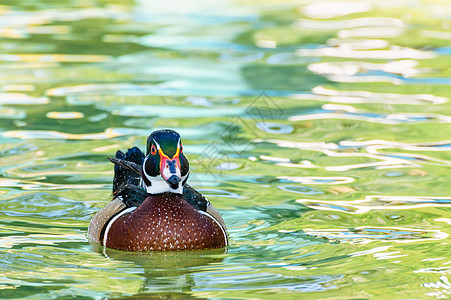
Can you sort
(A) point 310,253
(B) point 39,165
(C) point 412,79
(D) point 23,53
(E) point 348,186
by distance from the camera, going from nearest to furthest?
(A) point 310,253, (E) point 348,186, (B) point 39,165, (C) point 412,79, (D) point 23,53

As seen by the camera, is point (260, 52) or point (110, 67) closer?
point (110, 67)

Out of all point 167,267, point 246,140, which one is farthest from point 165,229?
point 246,140

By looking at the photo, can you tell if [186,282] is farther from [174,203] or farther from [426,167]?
[426,167]

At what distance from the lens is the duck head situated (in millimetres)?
7227

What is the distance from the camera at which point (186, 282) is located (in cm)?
679

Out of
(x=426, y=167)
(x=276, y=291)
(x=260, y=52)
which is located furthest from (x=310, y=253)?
(x=260, y=52)

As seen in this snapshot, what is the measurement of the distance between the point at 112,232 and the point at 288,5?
15.3 metres

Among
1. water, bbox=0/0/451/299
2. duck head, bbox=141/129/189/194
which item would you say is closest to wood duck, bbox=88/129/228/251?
duck head, bbox=141/129/189/194

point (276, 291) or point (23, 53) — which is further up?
point (23, 53)

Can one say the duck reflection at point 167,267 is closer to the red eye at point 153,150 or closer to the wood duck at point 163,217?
the wood duck at point 163,217

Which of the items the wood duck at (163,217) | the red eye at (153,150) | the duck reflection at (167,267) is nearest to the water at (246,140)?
the duck reflection at (167,267)

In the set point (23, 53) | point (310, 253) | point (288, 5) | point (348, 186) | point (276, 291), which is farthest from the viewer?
point (288, 5)

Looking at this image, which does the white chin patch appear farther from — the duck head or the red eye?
the red eye

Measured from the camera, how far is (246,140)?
37.4 feet
